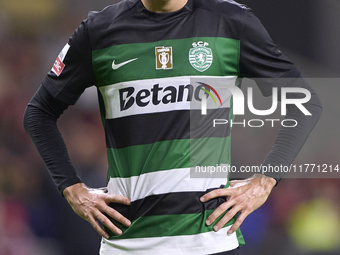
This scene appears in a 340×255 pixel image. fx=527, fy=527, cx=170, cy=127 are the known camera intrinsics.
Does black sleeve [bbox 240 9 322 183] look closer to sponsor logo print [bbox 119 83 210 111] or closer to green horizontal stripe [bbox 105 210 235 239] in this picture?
sponsor logo print [bbox 119 83 210 111]

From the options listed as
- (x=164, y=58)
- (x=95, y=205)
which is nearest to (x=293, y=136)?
(x=164, y=58)

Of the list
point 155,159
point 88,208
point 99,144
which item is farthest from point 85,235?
point 155,159

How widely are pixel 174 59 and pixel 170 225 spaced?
2.02 feet

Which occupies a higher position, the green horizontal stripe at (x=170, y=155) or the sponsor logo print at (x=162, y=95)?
the sponsor logo print at (x=162, y=95)

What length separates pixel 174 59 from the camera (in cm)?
199

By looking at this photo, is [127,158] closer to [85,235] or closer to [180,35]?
[180,35]

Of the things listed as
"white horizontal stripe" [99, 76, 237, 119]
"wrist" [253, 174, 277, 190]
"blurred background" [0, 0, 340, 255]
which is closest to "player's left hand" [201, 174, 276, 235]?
"wrist" [253, 174, 277, 190]

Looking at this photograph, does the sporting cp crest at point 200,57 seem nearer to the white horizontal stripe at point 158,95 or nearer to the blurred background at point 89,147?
the white horizontal stripe at point 158,95

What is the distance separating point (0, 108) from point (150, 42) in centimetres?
268

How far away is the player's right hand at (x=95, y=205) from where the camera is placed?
199cm

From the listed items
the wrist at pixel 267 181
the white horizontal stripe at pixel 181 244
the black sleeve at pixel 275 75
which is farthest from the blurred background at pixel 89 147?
the white horizontal stripe at pixel 181 244

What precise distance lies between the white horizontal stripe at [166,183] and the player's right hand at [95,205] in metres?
0.07

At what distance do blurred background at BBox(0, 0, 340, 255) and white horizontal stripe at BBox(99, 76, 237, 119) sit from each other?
6.33ft

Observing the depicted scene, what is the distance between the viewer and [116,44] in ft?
6.77
